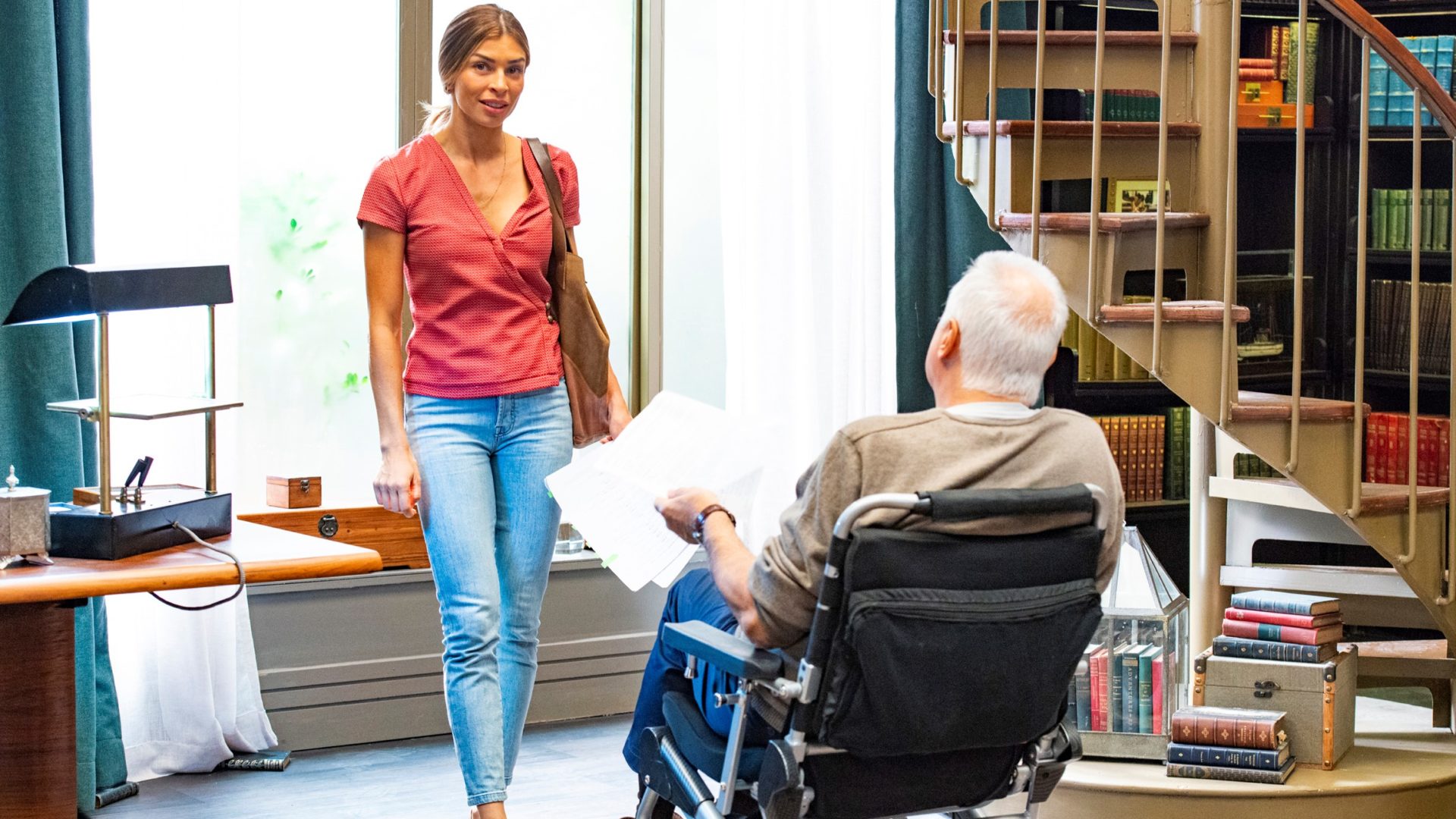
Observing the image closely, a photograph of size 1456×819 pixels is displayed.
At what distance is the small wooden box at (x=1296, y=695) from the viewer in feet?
9.83

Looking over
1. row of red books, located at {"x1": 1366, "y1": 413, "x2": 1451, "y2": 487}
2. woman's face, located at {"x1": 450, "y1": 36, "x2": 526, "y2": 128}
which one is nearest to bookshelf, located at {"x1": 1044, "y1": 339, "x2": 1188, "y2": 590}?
row of red books, located at {"x1": 1366, "y1": 413, "x2": 1451, "y2": 487}

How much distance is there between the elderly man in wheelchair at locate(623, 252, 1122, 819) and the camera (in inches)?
72.5

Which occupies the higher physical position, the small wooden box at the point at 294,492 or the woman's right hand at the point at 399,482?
the woman's right hand at the point at 399,482

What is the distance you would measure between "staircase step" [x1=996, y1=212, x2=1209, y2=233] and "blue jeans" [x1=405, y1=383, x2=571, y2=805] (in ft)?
3.56

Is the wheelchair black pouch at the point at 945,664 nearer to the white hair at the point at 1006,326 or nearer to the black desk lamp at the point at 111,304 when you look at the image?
the white hair at the point at 1006,326

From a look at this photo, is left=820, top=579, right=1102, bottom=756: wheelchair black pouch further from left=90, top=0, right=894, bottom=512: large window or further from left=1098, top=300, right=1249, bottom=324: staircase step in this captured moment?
left=90, top=0, right=894, bottom=512: large window

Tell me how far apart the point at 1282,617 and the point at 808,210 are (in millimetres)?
1698

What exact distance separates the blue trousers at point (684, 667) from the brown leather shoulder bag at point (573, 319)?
492 mm

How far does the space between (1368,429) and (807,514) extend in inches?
126

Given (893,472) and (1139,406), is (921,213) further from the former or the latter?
(893,472)

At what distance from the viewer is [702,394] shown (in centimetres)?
432

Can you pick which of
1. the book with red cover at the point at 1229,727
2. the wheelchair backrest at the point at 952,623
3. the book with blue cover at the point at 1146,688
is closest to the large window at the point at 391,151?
the book with blue cover at the point at 1146,688

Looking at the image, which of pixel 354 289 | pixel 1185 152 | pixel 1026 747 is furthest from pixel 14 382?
pixel 1185 152

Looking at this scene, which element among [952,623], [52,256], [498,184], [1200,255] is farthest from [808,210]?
[952,623]
